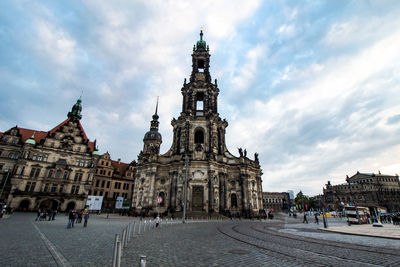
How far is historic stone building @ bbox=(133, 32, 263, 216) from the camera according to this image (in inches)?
1337

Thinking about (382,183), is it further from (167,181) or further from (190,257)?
(190,257)

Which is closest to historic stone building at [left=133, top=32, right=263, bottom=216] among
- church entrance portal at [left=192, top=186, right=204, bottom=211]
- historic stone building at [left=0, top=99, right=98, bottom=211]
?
church entrance portal at [left=192, top=186, right=204, bottom=211]

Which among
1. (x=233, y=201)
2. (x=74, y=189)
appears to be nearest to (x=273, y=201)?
(x=233, y=201)

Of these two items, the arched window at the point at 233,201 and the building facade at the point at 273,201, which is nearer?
the arched window at the point at 233,201

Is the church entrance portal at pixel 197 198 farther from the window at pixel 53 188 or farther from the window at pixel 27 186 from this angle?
the window at pixel 27 186

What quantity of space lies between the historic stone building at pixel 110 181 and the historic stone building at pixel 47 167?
6.05m

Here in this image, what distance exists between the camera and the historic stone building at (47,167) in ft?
129

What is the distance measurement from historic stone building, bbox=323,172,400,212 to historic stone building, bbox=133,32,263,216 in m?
60.1

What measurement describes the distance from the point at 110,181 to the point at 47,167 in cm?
1648

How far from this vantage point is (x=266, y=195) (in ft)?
356

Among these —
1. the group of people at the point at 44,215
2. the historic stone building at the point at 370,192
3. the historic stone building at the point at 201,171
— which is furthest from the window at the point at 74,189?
the historic stone building at the point at 370,192

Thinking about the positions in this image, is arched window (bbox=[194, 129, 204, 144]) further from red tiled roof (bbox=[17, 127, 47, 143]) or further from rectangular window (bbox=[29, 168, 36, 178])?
red tiled roof (bbox=[17, 127, 47, 143])

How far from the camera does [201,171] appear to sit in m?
35.0

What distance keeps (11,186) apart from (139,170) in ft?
80.5
